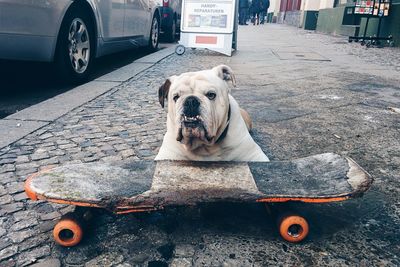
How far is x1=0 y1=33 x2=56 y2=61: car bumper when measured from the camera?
378cm

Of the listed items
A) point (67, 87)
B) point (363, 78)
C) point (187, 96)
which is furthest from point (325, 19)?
point (187, 96)

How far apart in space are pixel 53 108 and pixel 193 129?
2380 millimetres

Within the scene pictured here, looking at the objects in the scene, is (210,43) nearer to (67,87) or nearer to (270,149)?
(67,87)

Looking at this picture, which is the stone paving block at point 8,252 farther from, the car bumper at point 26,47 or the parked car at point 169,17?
the parked car at point 169,17

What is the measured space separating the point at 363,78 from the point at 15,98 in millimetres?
5348

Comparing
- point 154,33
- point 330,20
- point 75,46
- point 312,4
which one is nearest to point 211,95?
point 75,46

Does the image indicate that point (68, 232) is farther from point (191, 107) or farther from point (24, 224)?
point (191, 107)

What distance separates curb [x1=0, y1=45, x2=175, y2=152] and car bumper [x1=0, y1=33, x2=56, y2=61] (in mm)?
520

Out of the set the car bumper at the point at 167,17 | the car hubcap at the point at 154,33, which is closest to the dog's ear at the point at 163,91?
the car hubcap at the point at 154,33

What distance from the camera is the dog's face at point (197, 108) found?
2225 millimetres

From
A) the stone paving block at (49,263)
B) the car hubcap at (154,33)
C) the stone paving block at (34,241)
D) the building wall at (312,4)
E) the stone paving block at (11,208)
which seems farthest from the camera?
the building wall at (312,4)

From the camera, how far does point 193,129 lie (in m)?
2.22

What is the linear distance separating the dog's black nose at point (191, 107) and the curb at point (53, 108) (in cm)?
170

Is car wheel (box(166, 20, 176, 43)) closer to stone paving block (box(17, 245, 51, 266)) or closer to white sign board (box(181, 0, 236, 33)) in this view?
white sign board (box(181, 0, 236, 33))
